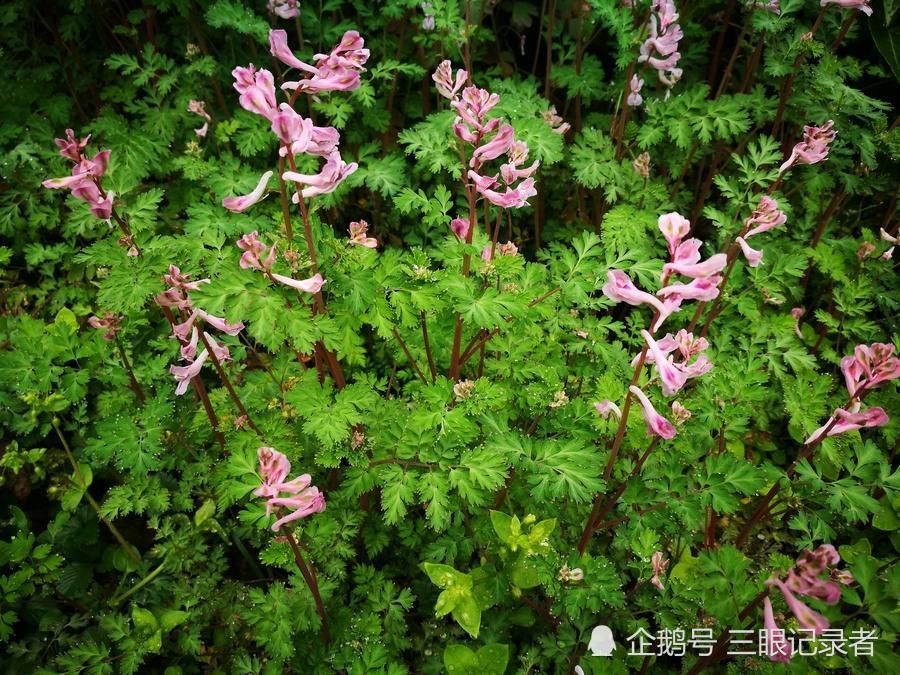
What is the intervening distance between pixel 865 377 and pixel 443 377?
1.31 m

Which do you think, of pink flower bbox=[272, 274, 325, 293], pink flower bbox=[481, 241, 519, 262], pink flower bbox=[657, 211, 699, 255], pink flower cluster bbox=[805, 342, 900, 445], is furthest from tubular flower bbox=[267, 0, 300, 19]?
pink flower cluster bbox=[805, 342, 900, 445]

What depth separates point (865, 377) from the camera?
1770 mm

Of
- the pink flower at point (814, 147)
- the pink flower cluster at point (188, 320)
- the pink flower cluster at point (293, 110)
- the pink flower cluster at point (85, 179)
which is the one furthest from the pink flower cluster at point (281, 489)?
the pink flower at point (814, 147)

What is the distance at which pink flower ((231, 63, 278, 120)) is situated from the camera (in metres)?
1.54

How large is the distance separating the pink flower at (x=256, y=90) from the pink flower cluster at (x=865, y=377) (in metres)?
1.81

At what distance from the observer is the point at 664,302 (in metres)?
1.59

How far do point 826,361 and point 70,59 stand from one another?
490cm

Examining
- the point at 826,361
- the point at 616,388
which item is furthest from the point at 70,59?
the point at 826,361

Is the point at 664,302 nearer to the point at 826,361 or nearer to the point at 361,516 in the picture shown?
the point at 361,516

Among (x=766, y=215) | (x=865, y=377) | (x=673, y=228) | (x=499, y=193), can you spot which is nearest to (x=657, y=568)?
(x=865, y=377)

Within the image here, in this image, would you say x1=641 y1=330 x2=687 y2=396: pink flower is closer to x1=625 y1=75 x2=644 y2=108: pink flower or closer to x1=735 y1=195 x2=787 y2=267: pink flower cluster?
x1=735 y1=195 x2=787 y2=267: pink flower cluster

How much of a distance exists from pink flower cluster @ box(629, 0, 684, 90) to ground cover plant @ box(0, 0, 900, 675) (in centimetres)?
2

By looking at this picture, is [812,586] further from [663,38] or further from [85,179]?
[663,38]

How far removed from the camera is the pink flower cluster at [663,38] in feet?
9.12
